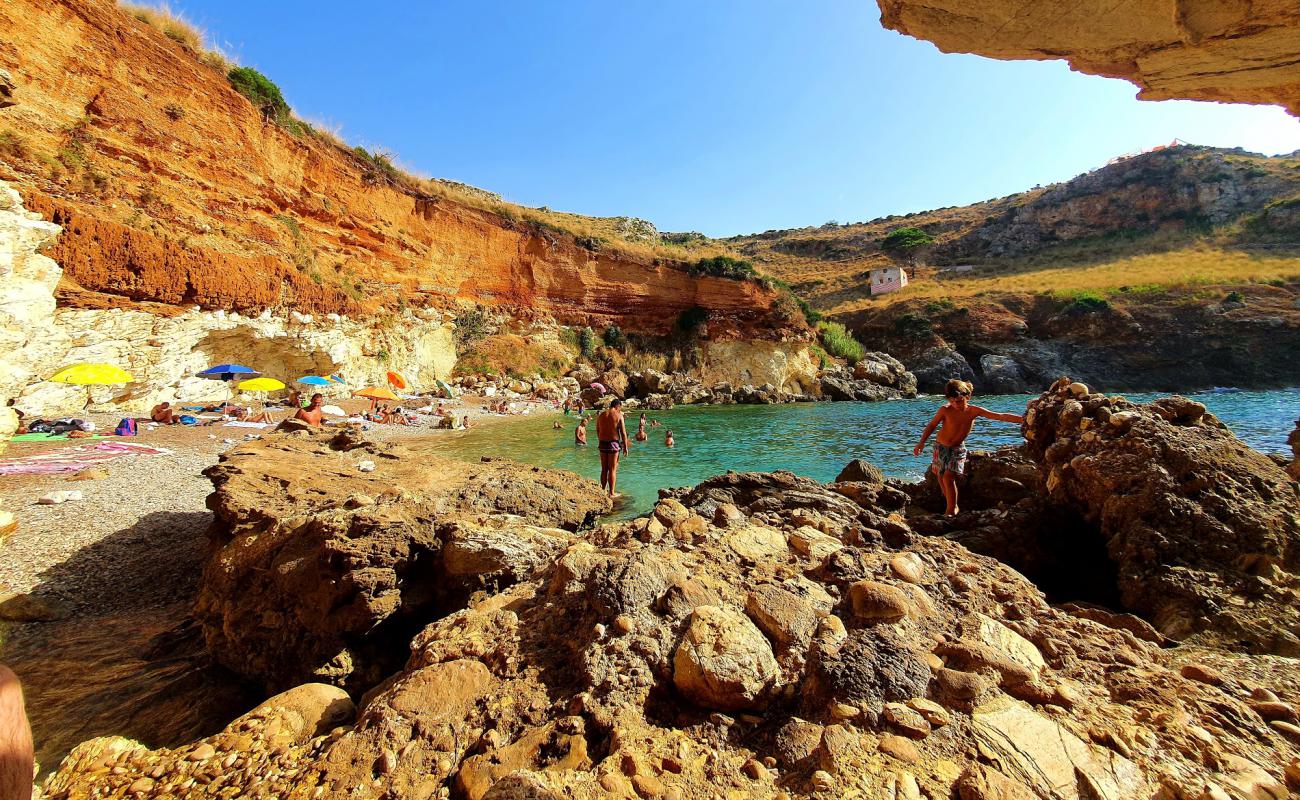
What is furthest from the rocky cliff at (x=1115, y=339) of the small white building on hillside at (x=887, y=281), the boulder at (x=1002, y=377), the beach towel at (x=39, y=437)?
the beach towel at (x=39, y=437)

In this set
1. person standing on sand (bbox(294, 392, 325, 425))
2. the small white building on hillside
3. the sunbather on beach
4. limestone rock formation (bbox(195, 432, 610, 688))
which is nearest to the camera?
limestone rock formation (bbox(195, 432, 610, 688))

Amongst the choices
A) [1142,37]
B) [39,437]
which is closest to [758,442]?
[1142,37]

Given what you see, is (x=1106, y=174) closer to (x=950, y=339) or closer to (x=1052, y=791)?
(x=950, y=339)

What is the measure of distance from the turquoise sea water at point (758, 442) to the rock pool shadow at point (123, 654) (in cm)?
503

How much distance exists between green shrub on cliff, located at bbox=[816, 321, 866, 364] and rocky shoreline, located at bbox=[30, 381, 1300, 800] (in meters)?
35.5

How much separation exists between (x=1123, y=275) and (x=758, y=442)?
1933 inches

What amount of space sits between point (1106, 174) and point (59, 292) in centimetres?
8582

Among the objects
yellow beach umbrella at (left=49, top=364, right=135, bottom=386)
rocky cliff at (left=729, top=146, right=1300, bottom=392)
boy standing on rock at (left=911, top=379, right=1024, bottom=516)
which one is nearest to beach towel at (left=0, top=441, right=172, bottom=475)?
yellow beach umbrella at (left=49, top=364, right=135, bottom=386)

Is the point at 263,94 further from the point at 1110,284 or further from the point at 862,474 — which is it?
the point at 1110,284

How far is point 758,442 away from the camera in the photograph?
15.6 meters

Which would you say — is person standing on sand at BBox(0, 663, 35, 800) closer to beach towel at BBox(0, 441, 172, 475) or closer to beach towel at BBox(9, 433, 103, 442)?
beach towel at BBox(0, 441, 172, 475)

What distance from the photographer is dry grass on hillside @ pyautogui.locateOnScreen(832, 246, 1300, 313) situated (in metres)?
36.6

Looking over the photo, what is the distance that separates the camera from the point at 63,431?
993cm

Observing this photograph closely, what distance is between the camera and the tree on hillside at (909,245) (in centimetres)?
5894
